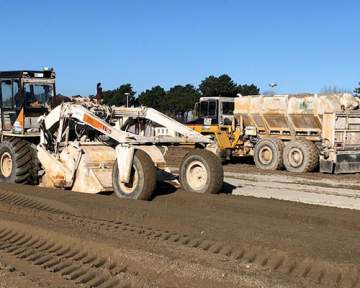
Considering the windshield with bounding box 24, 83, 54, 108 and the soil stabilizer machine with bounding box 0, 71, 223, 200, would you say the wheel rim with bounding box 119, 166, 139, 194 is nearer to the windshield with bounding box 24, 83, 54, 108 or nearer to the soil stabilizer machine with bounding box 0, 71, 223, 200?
the soil stabilizer machine with bounding box 0, 71, 223, 200

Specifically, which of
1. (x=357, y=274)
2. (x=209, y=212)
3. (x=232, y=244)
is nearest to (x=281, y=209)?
(x=209, y=212)

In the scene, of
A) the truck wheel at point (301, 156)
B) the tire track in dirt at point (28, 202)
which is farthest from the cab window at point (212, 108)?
the tire track in dirt at point (28, 202)

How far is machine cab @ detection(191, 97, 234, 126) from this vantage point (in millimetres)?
23469

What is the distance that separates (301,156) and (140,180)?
9375 mm

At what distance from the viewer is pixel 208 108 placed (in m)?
23.9

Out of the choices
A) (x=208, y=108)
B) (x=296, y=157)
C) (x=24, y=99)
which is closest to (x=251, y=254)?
(x=24, y=99)

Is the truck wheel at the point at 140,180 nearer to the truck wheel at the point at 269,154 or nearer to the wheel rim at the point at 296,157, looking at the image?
the wheel rim at the point at 296,157

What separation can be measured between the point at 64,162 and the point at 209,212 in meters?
3.84

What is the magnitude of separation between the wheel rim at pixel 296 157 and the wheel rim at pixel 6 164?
9446mm

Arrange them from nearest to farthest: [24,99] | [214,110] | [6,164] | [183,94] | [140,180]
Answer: [140,180]
[6,164]
[24,99]
[214,110]
[183,94]

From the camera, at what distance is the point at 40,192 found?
1115 cm

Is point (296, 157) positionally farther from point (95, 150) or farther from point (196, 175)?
point (95, 150)

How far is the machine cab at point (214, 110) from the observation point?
23.5 meters

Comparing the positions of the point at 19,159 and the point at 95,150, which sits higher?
the point at 95,150
